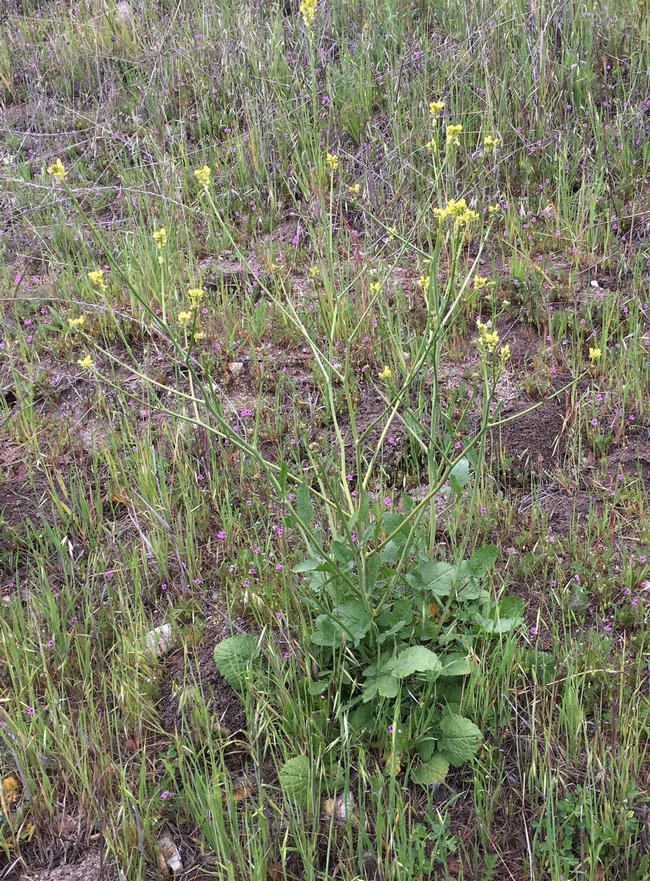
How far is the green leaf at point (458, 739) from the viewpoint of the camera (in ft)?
5.68

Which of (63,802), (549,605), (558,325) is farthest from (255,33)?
(63,802)

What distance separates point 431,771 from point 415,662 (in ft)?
0.88

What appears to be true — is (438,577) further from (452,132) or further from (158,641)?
(452,132)

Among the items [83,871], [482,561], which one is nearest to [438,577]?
[482,561]

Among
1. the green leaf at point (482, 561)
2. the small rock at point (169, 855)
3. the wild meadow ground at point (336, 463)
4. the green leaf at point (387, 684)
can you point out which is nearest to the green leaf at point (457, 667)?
the wild meadow ground at point (336, 463)

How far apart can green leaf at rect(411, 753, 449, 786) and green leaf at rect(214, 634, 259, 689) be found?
497 millimetres

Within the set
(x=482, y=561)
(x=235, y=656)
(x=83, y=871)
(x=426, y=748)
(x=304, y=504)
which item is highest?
(x=304, y=504)

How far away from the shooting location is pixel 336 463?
2.65 m

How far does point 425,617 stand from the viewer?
1.89 metres

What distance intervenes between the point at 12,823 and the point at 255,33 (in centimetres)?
469

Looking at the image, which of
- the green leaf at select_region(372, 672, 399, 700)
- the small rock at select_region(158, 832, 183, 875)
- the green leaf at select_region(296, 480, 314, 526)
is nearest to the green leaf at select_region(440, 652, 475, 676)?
the green leaf at select_region(372, 672, 399, 700)

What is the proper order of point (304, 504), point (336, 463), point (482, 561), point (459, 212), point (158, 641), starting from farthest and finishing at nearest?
point (336, 463) → point (158, 641) → point (482, 561) → point (304, 504) → point (459, 212)

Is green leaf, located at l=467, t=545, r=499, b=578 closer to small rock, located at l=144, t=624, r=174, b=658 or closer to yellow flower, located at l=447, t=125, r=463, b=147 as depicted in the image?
small rock, located at l=144, t=624, r=174, b=658

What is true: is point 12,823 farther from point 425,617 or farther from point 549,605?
point 549,605
